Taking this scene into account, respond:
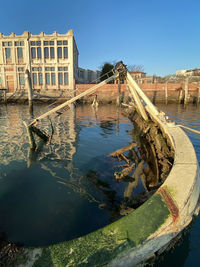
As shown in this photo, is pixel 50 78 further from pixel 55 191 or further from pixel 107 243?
pixel 107 243

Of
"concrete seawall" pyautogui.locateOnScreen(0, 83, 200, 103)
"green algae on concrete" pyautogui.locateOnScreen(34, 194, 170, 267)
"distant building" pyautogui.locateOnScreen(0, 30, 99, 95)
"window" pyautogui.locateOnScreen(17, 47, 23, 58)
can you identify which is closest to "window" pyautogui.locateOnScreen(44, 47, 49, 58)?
"distant building" pyautogui.locateOnScreen(0, 30, 99, 95)

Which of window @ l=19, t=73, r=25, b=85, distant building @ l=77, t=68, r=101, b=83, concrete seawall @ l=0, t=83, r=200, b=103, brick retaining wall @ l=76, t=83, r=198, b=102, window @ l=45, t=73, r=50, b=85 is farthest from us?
distant building @ l=77, t=68, r=101, b=83

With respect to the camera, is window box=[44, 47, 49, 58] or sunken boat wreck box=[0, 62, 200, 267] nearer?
sunken boat wreck box=[0, 62, 200, 267]

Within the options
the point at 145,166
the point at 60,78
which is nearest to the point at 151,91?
the point at 60,78

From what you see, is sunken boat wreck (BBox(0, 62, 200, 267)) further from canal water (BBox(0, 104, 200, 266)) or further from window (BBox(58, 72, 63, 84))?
window (BBox(58, 72, 63, 84))

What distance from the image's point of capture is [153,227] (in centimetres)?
220

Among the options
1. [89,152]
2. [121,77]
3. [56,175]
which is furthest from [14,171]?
[121,77]

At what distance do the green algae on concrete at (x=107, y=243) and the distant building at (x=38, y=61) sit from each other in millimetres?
44894

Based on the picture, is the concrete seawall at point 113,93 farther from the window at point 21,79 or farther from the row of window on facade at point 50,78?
the window at point 21,79

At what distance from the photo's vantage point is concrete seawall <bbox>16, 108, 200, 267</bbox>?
6.58 feet

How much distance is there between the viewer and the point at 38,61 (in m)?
44.4

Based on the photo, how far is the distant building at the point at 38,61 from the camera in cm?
4350

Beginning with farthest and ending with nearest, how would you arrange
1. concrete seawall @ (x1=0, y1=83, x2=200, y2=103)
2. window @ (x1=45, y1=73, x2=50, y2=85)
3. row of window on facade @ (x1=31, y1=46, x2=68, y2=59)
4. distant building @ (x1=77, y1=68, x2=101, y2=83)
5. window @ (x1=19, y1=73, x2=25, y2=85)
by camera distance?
distant building @ (x1=77, y1=68, x2=101, y2=83) < window @ (x1=45, y1=73, x2=50, y2=85) < window @ (x1=19, y1=73, x2=25, y2=85) < row of window on facade @ (x1=31, y1=46, x2=68, y2=59) < concrete seawall @ (x1=0, y1=83, x2=200, y2=103)

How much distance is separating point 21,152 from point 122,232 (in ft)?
25.3
